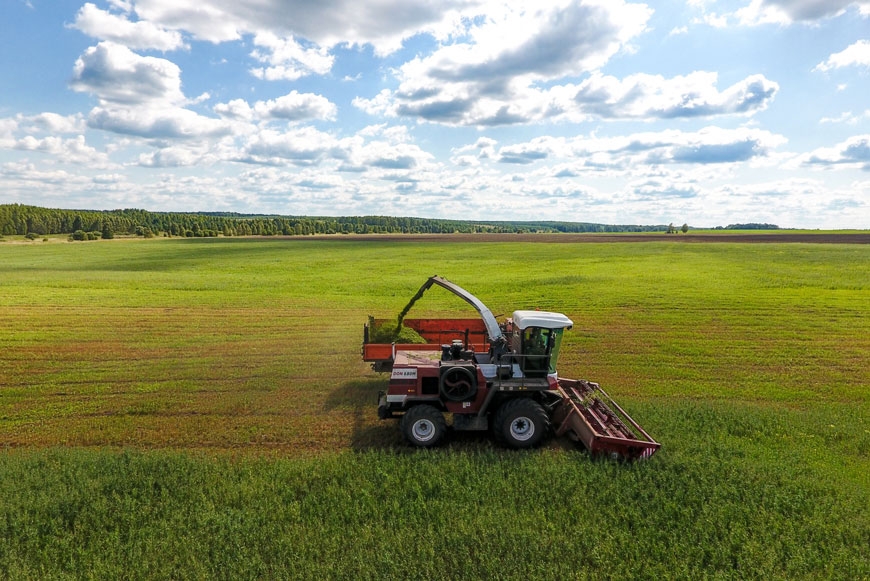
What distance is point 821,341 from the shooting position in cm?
1845

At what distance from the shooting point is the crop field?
21.4ft

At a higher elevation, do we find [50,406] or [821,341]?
[821,341]

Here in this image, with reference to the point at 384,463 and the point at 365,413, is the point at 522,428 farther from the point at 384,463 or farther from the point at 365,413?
the point at 365,413

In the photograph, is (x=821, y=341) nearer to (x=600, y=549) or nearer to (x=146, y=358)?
(x=600, y=549)

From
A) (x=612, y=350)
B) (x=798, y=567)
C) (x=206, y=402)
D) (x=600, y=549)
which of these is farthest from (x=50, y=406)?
(x=612, y=350)

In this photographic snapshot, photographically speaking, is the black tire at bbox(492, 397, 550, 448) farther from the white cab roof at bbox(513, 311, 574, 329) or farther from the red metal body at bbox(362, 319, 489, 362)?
the red metal body at bbox(362, 319, 489, 362)

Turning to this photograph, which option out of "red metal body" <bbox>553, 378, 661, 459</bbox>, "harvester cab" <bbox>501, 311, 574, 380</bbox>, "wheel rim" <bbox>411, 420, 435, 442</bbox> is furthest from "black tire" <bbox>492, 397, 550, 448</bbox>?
"wheel rim" <bbox>411, 420, 435, 442</bbox>

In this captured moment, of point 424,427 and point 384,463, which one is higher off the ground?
point 424,427

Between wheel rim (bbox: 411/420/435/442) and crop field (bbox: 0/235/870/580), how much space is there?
0.36m

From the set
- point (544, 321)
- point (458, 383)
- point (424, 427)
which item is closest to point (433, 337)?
point (458, 383)

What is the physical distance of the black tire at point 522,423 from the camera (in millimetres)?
9547

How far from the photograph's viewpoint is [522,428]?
9.65 m

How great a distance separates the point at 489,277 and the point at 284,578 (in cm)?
3231

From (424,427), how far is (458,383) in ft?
3.58
